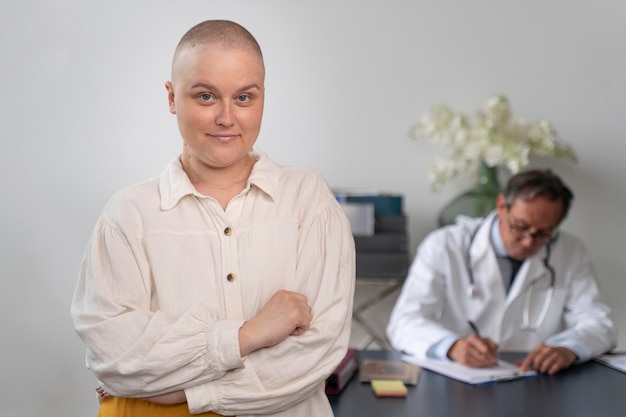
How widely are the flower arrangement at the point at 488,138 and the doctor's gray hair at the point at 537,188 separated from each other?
357 millimetres

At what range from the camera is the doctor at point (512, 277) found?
2.63m

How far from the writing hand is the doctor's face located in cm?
158

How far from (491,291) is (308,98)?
1.25m

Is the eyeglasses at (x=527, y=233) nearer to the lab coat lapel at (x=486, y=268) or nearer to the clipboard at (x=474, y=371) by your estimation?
the lab coat lapel at (x=486, y=268)

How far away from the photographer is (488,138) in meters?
3.11

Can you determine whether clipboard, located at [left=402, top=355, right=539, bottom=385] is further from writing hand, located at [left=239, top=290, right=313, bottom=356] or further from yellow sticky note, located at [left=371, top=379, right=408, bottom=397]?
writing hand, located at [left=239, top=290, right=313, bottom=356]

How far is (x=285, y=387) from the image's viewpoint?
122cm

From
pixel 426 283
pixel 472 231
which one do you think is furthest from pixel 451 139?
pixel 426 283

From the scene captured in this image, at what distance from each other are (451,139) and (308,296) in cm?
210

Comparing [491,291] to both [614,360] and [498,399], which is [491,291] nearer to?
[614,360]

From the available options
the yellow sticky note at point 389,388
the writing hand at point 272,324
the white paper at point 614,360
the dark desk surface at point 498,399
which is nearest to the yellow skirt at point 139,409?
the writing hand at point 272,324

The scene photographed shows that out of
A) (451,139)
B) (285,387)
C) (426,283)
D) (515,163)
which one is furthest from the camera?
(451,139)

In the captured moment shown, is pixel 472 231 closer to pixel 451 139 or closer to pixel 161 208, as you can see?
pixel 451 139

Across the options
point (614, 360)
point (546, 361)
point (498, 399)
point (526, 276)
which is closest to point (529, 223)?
point (526, 276)
